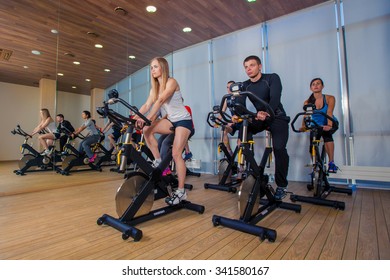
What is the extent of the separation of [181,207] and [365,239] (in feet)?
5.07

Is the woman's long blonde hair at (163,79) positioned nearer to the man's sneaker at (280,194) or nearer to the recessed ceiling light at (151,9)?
the man's sneaker at (280,194)

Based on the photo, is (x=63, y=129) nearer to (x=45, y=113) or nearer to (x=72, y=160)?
(x=45, y=113)

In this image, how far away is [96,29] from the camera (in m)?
4.13

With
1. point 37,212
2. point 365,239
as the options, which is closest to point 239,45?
point 365,239

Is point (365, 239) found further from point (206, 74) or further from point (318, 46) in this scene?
point (206, 74)

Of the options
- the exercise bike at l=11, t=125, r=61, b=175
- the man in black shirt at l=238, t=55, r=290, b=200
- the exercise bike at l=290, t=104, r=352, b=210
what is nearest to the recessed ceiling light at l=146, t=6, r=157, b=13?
the man in black shirt at l=238, t=55, r=290, b=200

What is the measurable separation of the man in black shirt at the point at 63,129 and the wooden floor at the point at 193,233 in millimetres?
1373

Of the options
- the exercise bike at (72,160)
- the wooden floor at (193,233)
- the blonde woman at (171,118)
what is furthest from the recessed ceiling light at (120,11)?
the wooden floor at (193,233)

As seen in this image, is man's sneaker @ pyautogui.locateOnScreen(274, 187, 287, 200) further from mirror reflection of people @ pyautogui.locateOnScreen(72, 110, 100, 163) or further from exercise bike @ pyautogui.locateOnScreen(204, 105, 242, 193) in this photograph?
mirror reflection of people @ pyautogui.locateOnScreen(72, 110, 100, 163)

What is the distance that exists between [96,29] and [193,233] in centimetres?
418

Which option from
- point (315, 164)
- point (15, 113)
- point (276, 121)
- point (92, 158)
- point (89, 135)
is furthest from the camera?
point (92, 158)

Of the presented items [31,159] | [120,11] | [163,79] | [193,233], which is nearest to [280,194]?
[193,233]

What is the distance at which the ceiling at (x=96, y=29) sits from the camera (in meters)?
3.44

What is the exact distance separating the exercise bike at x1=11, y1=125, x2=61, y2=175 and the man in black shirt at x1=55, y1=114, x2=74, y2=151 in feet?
0.83
